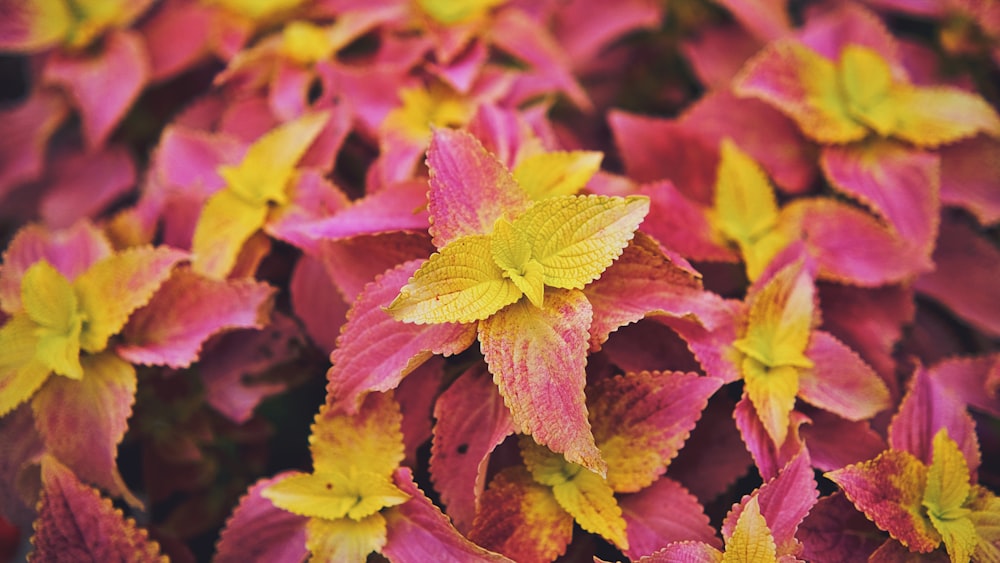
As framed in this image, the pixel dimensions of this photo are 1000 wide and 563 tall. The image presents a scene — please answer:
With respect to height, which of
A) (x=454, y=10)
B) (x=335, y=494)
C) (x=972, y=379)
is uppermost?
(x=454, y=10)

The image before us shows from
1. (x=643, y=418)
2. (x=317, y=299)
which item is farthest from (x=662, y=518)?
(x=317, y=299)

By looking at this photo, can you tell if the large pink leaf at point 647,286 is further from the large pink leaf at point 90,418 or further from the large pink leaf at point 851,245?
the large pink leaf at point 90,418

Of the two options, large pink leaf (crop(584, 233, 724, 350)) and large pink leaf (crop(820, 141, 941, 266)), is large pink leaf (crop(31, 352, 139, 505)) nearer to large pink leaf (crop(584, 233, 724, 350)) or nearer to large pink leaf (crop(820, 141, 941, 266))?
large pink leaf (crop(584, 233, 724, 350))

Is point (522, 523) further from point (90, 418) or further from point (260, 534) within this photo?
point (90, 418)

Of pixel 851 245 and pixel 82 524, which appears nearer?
pixel 82 524

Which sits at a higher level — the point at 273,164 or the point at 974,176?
the point at 273,164

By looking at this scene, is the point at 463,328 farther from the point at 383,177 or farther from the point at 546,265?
the point at 383,177

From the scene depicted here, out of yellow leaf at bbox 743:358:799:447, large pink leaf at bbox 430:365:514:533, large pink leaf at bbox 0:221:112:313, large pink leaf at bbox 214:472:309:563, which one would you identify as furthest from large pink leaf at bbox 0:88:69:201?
yellow leaf at bbox 743:358:799:447
